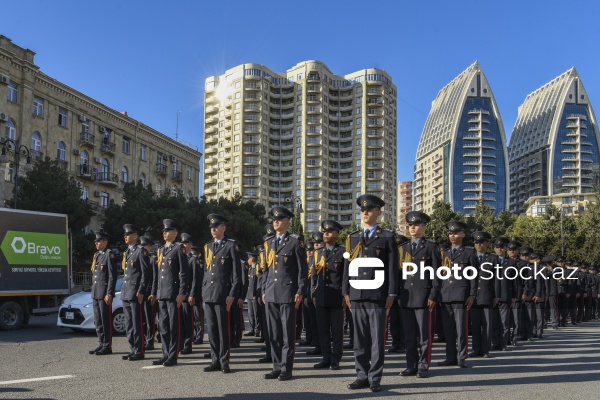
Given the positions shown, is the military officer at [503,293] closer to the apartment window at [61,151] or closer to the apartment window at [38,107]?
the apartment window at [38,107]

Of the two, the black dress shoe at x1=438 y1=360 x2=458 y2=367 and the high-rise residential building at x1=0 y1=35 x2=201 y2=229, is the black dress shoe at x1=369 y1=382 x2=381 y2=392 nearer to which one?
the black dress shoe at x1=438 y1=360 x2=458 y2=367

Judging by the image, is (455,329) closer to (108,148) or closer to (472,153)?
(108,148)

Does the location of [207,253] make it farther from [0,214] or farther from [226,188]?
[226,188]

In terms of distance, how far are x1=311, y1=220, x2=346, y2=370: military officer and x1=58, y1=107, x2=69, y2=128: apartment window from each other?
37.7m

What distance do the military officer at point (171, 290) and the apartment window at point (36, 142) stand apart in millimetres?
33948

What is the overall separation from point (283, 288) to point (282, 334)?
0.62 metres

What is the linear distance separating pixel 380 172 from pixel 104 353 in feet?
361

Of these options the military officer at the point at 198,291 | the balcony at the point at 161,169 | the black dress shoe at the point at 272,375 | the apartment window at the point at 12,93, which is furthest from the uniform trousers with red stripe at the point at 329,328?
the balcony at the point at 161,169

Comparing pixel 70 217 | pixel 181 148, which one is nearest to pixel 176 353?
pixel 70 217

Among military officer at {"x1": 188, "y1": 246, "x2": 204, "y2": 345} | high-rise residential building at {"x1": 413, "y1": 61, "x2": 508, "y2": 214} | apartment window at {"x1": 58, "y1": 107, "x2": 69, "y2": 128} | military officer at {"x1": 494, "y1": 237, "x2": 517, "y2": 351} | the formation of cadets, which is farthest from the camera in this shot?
high-rise residential building at {"x1": 413, "y1": 61, "x2": 508, "y2": 214}

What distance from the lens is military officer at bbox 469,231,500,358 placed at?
10.6m

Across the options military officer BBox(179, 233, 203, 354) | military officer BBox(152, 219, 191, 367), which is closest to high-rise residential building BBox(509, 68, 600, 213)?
military officer BBox(179, 233, 203, 354)

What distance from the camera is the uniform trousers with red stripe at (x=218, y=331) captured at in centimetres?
848

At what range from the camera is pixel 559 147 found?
16200 cm
